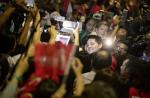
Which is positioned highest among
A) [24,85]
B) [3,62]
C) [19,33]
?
[19,33]

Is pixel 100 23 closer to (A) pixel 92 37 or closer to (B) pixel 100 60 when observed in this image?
(A) pixel 92 37

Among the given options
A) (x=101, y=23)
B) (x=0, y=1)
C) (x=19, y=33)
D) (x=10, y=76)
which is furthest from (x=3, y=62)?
(x=101, y=23)

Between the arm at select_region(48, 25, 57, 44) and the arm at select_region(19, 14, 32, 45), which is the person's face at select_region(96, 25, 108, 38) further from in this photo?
the arm at select_region(19, 14, 32, 45)

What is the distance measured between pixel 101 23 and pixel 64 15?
33cm

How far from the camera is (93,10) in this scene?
2.51m

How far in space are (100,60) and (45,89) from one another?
37cm

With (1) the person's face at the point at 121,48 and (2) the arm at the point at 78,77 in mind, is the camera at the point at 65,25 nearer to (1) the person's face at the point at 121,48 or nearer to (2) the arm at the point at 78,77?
(2) the arm at the point at 78,77

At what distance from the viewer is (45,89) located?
1.88m

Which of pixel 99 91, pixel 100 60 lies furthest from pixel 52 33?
pixel 99 91

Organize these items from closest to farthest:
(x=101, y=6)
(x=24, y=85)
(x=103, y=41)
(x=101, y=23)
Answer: (x=24, y=85) < (x=103, y=41) < (x=101, y=23) < (x=101, y=6)

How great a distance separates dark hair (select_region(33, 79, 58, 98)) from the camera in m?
1.87

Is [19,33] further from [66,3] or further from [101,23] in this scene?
[101,23]

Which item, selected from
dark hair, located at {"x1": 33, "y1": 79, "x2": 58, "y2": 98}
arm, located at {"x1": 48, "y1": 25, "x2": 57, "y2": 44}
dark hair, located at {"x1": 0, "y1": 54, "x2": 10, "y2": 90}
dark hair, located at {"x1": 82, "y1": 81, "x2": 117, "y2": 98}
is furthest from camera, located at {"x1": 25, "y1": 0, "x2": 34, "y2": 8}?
dark hair, located at {"x1": 82, "y1": 81, "x2": 117, "y2": 98}

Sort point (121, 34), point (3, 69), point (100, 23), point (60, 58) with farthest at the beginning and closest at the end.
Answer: point (100, 23), point (121, 34), point (60, 58), point (3, 69)
